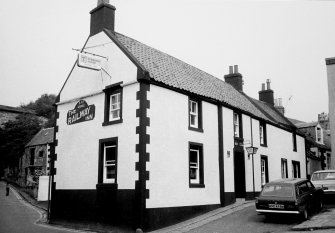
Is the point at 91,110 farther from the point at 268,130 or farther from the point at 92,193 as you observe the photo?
the point at 268,130

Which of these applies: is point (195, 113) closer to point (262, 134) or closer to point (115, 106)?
point (115, 106)

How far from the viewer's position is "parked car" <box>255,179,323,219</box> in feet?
44.5

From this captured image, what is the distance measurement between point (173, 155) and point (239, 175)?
21.9 feet

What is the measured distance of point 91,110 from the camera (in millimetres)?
17188

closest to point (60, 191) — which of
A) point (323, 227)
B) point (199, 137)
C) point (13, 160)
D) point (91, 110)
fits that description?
point (91, 110)

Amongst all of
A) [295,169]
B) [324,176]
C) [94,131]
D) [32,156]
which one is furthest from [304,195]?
[32,156]

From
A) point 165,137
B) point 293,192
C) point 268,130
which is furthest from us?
point 268,130

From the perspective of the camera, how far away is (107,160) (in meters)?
15.9

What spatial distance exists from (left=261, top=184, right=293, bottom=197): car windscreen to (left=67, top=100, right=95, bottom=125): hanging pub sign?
27.7 ft

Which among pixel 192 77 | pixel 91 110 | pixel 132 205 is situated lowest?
pixel 132 205

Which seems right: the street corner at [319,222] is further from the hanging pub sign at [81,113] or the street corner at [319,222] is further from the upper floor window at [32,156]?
the upper floor window at [32,156]

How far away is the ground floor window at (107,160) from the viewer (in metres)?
15.6

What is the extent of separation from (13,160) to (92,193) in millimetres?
53141

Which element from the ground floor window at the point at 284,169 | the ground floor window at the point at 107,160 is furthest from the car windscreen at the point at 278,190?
the ground floor window at the point at 284,169
